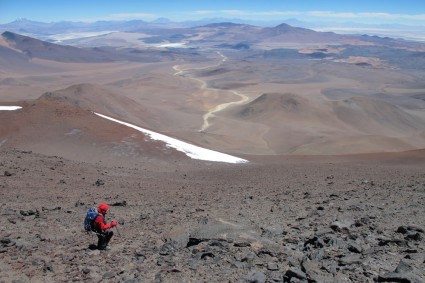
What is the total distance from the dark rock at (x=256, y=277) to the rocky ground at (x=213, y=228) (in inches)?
1.2

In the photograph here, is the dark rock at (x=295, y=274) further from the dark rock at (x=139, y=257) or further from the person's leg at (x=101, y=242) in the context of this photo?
the person's leg at (x=101, y=242)

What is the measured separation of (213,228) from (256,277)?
2284mm

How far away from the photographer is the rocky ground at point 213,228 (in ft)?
23.4

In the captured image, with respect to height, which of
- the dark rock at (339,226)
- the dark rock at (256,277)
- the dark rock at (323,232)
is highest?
the dark rock at (256,277)

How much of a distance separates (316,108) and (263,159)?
45.0m

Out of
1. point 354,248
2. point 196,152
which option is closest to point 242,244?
point 354,248

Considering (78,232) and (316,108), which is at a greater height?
(78,232)

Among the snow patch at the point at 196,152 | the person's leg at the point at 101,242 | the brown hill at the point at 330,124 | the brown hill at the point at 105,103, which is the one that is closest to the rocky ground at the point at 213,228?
Answer: the person's leg at the point at 101,242

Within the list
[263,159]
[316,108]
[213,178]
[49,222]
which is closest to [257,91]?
[316,108]

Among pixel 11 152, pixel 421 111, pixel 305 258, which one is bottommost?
pixel 421 111

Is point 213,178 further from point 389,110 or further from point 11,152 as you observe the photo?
point 389,110

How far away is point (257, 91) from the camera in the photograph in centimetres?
10138

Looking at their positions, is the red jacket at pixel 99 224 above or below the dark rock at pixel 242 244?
above

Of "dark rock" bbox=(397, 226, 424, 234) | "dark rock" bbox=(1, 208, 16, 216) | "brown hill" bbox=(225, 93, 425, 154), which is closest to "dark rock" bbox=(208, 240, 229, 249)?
"dark rock" bbox=(397, 226, 424, 234)
